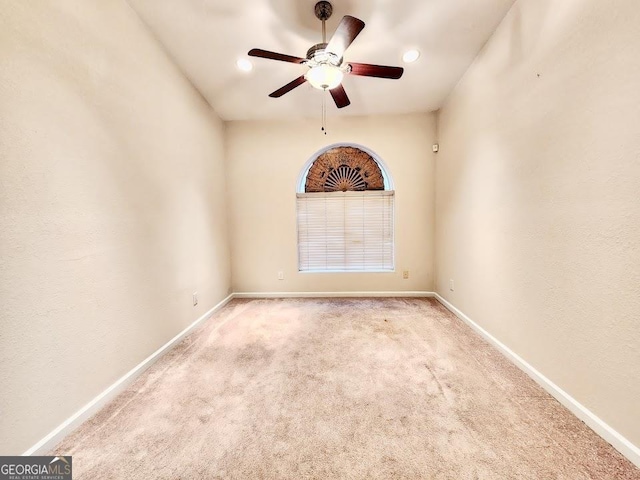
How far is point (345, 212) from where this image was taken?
373cm

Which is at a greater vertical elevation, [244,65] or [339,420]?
[244,65]

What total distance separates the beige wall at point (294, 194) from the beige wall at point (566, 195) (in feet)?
3.96

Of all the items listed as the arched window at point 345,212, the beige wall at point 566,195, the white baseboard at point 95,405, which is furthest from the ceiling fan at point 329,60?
the white baseboard at point 95,405

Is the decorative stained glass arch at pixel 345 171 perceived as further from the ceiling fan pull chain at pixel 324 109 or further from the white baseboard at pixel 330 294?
the white baseboard at pixel 330 294

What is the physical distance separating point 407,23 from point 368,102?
1168 millimetres

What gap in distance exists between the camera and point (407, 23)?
6.50 feet

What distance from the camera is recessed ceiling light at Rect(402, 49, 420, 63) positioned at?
2.30 meters

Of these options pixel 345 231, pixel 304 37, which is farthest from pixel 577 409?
pixel 304 37

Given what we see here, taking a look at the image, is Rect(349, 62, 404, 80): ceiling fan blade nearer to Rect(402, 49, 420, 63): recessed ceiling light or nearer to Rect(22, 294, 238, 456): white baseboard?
Rect(402, 49, 420, 63): recessed ceiling light

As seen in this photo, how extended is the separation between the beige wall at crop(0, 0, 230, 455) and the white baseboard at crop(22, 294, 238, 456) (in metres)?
0.03

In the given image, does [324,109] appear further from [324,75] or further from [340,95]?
[324,75]

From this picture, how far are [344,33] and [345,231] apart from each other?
97.6 inches

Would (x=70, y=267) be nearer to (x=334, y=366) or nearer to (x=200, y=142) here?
(x=334, y=366)

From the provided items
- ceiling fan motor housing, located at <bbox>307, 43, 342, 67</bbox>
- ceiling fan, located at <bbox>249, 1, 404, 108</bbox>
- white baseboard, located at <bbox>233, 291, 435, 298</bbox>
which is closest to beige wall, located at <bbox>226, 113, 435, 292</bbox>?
white baseboard, located at <bbox>233, 291, 435, 298</bbox>
